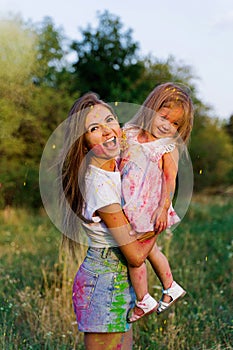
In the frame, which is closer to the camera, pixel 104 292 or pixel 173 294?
pixel 104 292

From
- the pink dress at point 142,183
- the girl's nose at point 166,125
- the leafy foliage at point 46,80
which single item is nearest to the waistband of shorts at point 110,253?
the pink dress at point 142,183

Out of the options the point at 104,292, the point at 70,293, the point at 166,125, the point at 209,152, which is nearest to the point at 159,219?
the point at 104,292

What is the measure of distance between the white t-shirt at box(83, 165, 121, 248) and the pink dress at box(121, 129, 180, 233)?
0.04 m

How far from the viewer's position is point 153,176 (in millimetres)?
2049

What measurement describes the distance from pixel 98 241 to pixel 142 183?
0.28 meters

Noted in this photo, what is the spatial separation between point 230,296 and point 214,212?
16.8 ft

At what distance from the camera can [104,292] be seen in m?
2.03

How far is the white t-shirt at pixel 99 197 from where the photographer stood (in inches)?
76.1

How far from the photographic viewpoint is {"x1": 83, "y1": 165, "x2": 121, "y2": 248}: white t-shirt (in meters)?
1.93

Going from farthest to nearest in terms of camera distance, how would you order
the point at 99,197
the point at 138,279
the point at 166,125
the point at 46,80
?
1. the point at 46,80
2. the point at 166,125
3. the point at 138,279
4. the point at 99,197

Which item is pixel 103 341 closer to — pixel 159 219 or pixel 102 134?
pixel 159 219

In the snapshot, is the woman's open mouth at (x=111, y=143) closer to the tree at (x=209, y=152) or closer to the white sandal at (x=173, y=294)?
the white sandal at (x=173, y=294)

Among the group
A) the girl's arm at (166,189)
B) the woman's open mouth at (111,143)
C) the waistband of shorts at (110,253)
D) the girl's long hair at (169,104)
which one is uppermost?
the girl's long hair at (169,104)

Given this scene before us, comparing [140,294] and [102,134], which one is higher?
[102,134]
